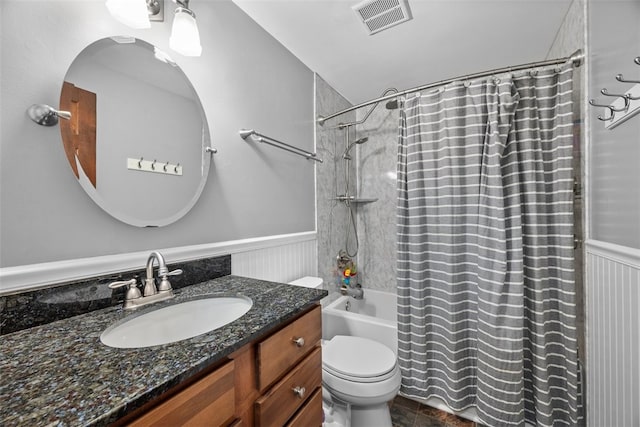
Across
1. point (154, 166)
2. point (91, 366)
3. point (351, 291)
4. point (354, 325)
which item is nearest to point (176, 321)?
point (91, 366)

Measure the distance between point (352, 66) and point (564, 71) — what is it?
126 cm

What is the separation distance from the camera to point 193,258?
107 centimetres

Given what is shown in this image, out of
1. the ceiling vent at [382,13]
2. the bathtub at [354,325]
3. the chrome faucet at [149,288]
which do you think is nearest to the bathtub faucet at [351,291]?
the bathtub at [354,325]

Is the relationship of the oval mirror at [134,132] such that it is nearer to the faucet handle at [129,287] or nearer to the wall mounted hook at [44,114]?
the wall mounted hook at [44,114]

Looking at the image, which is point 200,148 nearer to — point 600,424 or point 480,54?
point 480,54

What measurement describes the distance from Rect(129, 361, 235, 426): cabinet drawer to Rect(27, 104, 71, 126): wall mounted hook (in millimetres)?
836

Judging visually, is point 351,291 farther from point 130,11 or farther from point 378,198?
point 130,11

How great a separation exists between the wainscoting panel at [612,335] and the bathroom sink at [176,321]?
1309 mm

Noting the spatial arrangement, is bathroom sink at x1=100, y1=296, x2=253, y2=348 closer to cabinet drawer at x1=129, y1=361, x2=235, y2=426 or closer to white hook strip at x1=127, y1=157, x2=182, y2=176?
cabinet drawer at x1=129, y1=361, x2=235, y2=426

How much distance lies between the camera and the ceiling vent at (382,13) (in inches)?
52.9

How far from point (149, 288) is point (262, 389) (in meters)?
0.50

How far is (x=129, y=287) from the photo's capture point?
840mm

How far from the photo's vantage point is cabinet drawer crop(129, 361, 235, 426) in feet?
1.43

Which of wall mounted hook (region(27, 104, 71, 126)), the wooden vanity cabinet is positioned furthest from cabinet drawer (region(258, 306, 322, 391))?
wall mounted hook (region(27, 104, 71, 126))
